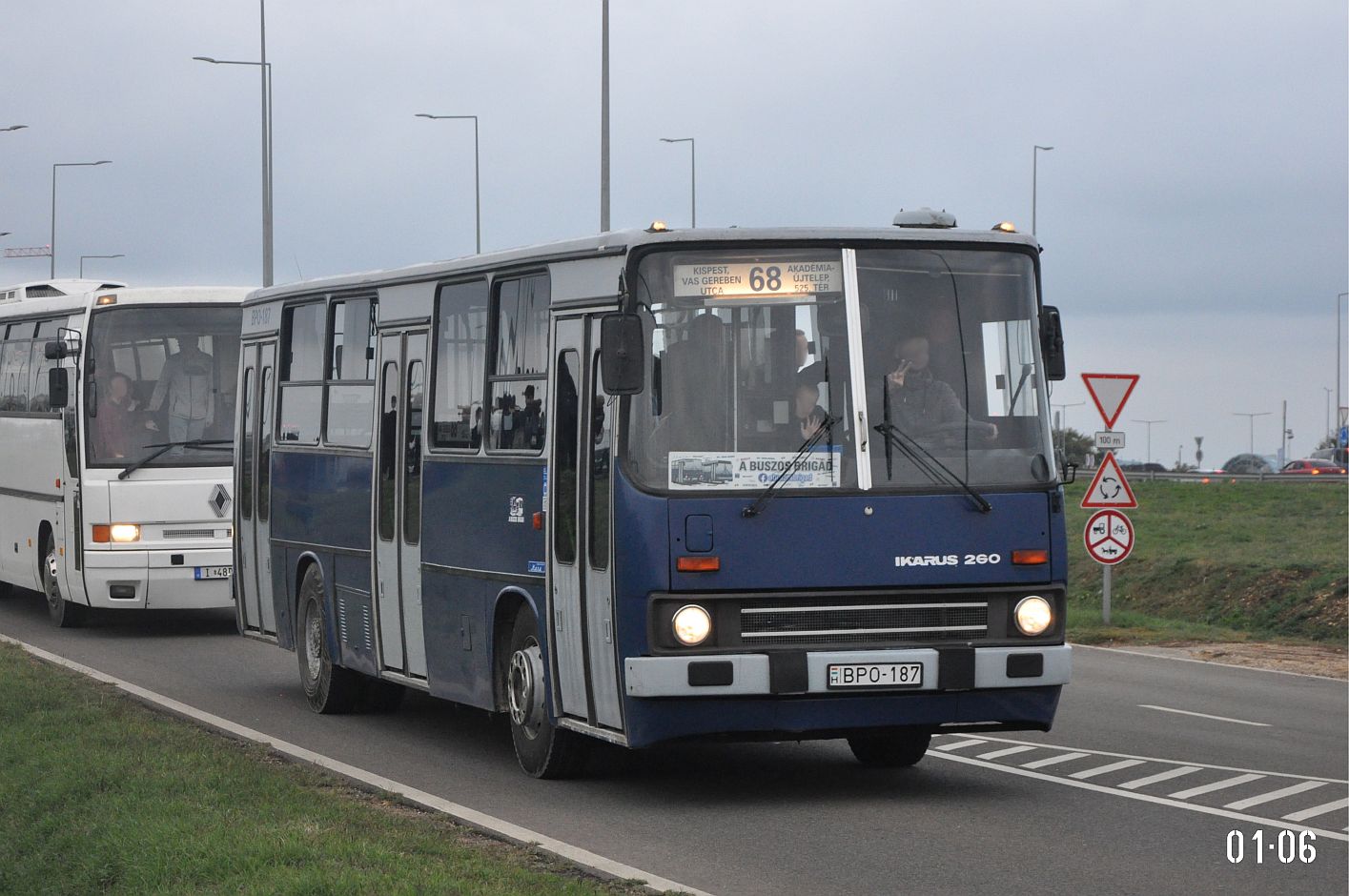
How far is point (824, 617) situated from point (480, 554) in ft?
8.85

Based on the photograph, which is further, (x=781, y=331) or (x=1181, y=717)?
(x=1181, y=717)

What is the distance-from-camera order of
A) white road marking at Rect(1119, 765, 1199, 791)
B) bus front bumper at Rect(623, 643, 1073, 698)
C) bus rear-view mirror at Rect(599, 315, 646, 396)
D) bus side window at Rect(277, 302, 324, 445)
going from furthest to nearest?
bus side window at Rect(277, 302, 324, 445) < white road marking at Rect(1119, 765, 1199, 791) < bus rear-view mirror at Rect(599, 315, 646, 396) < bus front bumper at Rect(623, 643, 1073, 698)

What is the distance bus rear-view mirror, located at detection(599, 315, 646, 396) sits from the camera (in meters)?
10.8

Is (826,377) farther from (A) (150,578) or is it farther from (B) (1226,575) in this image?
(B) (1226,575)

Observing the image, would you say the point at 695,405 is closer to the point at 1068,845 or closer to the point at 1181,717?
the point at 1068,845

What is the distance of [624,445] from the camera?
1107cm

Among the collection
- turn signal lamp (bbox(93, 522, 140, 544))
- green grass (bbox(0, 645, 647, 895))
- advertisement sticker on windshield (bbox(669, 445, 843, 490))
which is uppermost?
advertisement sticker on windshield (bbox(669, 445, 843, 490))

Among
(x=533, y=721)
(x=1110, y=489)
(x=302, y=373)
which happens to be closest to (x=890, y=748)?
(x=533, y=721)

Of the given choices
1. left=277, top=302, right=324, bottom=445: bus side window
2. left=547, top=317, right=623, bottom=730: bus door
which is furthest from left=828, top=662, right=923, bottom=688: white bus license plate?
left=277, top=302, right=324, bottom=445: bus side window

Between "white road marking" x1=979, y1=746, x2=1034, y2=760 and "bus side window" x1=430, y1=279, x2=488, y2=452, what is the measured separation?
3.63 m

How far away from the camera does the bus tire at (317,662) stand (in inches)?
622

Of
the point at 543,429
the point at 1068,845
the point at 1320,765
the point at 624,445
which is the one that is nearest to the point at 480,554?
the point at 543,429

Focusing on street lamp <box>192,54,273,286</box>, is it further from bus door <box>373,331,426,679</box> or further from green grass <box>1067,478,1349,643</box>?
bus door <box>373,331,426,679</box>
